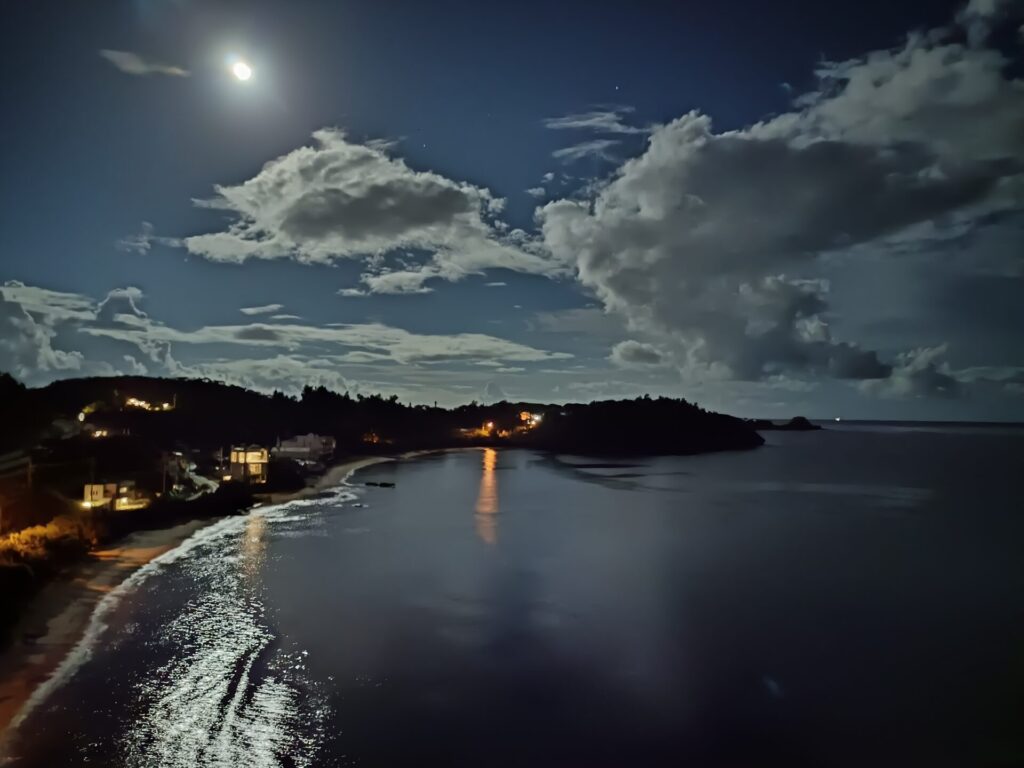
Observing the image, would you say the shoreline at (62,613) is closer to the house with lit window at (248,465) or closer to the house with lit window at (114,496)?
the house with lit window at (114,496)

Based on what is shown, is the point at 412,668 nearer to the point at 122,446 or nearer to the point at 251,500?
the point at 122,446

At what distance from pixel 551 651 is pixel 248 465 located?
59.7 metres

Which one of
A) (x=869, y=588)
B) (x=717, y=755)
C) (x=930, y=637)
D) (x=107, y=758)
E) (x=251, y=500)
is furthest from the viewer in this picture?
(x=251, y=500)

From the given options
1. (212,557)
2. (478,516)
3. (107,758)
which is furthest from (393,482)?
(107,758)

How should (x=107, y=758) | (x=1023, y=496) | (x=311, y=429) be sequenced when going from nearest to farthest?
(x=107, y=758) → (x=1023, y=496) → (x=311, y=429)

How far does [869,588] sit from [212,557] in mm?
38552

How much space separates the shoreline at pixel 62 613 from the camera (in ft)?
71.7

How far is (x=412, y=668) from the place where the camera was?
26359 mm

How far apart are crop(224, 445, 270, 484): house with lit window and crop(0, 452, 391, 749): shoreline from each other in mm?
27467

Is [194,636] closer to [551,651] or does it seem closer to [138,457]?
[551,651]

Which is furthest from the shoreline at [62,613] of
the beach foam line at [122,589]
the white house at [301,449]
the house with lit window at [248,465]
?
the white house at [301,449]

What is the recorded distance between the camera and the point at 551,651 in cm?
2922

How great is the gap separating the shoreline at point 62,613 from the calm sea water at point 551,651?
0.85 m

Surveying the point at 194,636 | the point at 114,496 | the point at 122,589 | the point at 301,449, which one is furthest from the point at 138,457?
the point at 301,449
